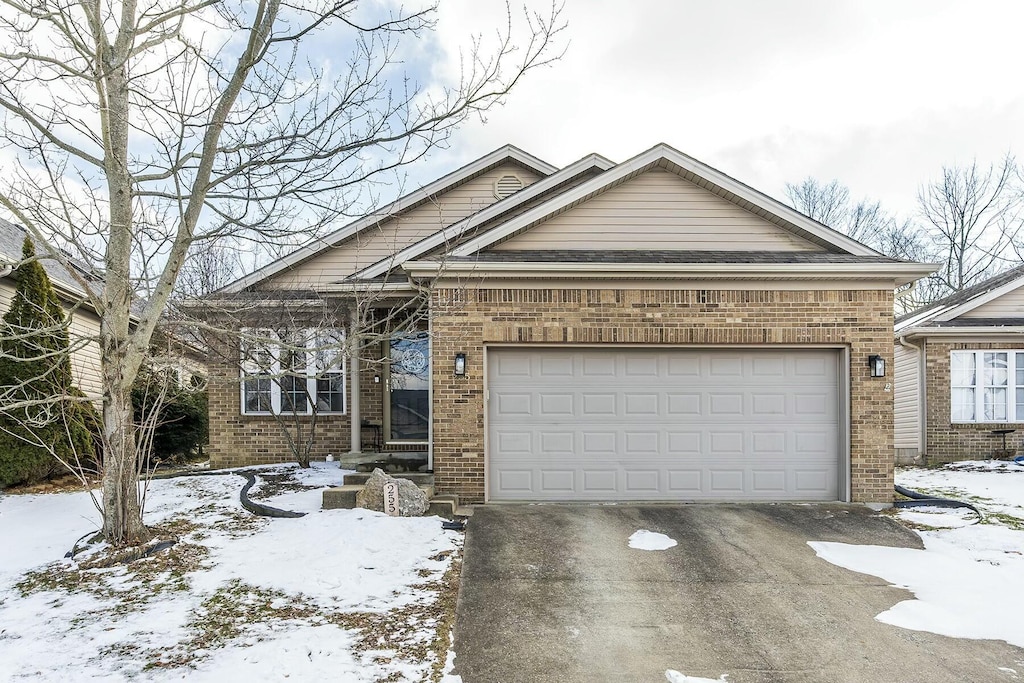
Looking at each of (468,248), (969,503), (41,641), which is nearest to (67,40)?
(468,248)

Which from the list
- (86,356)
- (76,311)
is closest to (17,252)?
(76,311)

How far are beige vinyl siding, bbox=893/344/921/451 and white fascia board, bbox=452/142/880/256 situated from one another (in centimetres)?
627

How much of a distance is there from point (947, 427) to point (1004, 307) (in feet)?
10.3

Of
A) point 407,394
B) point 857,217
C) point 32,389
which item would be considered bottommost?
point 407,394

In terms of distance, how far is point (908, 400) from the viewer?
1386 cm

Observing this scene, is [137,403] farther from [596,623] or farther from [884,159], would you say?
[884,159]

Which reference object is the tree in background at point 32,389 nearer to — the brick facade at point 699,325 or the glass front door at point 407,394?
the glass front door at point 407,394

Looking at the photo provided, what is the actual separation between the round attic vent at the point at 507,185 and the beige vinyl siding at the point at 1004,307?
10.5 meters

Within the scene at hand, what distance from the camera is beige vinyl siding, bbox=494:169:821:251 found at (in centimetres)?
908

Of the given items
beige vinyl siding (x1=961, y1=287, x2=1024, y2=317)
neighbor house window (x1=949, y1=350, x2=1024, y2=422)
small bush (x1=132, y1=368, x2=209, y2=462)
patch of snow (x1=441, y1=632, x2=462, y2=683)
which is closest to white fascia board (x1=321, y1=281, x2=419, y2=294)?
patch of snow (x1=441, y1=632, x2=462, y2=683)

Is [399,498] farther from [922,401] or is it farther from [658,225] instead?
[922,401]

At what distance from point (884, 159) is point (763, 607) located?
3202 centimetres

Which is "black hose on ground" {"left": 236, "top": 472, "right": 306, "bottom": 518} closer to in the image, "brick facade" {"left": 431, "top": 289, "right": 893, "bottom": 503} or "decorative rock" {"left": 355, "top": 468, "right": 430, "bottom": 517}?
"decorative rock" {"left": 355, "top": 468, "right": 430, "bottom": 517}

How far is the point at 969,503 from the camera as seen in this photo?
872 centimetres
